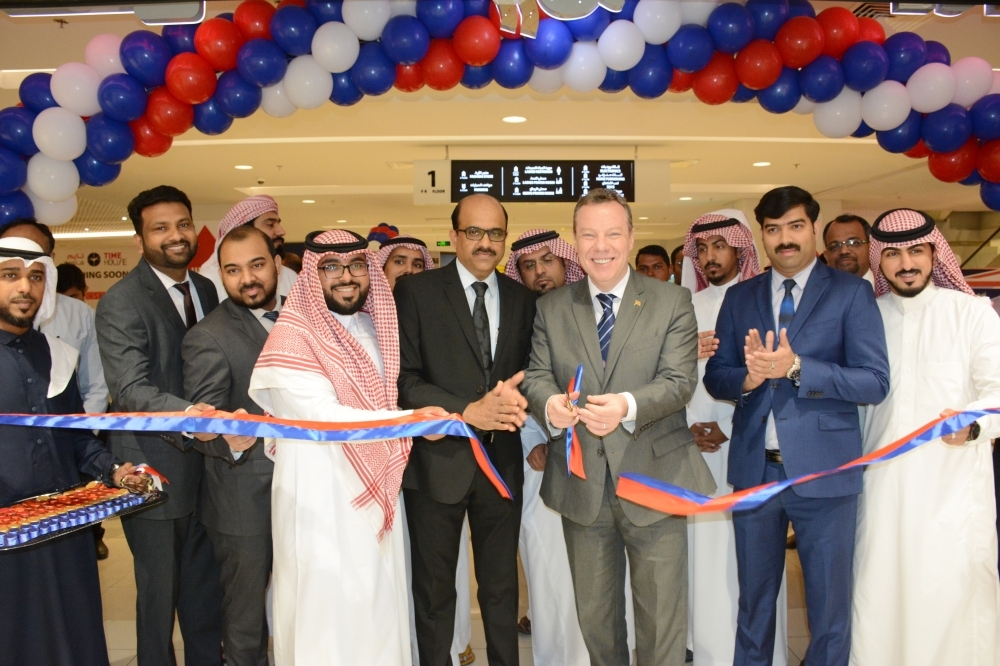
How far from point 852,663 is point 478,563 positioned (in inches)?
60.8

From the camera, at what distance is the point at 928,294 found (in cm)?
292

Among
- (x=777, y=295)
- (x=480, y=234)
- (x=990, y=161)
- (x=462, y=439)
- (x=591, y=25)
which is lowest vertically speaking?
(x=462, y=439)

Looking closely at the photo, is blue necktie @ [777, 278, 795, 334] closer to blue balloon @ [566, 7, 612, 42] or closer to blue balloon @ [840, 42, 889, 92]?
blue balloon @ [840, 42, 889, 92]

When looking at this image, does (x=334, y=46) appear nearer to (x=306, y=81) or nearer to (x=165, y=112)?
(x=306, y=81)

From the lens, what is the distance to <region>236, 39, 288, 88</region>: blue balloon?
3.89 meters

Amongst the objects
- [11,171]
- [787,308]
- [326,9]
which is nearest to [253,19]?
[326,9]

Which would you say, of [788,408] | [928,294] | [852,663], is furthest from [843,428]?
[852,663]

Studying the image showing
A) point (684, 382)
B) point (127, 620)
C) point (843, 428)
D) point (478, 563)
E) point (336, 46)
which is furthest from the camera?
point (127, 620)

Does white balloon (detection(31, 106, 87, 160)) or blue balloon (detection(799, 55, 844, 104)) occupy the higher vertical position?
blue balloon (detection(799, 55, 844, 104))

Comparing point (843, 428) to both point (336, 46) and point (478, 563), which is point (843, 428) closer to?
point (478, 563)

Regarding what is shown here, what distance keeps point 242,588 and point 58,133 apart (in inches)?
101

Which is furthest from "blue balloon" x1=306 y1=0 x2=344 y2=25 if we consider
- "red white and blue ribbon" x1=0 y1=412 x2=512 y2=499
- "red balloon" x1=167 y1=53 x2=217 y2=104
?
"red white and blue ribbon" x1=0 y1=412 x2=512 y2=499

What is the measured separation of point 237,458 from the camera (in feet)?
9.66

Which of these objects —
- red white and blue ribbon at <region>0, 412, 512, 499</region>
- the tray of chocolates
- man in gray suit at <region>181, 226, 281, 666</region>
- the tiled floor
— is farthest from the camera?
the tiled floor
